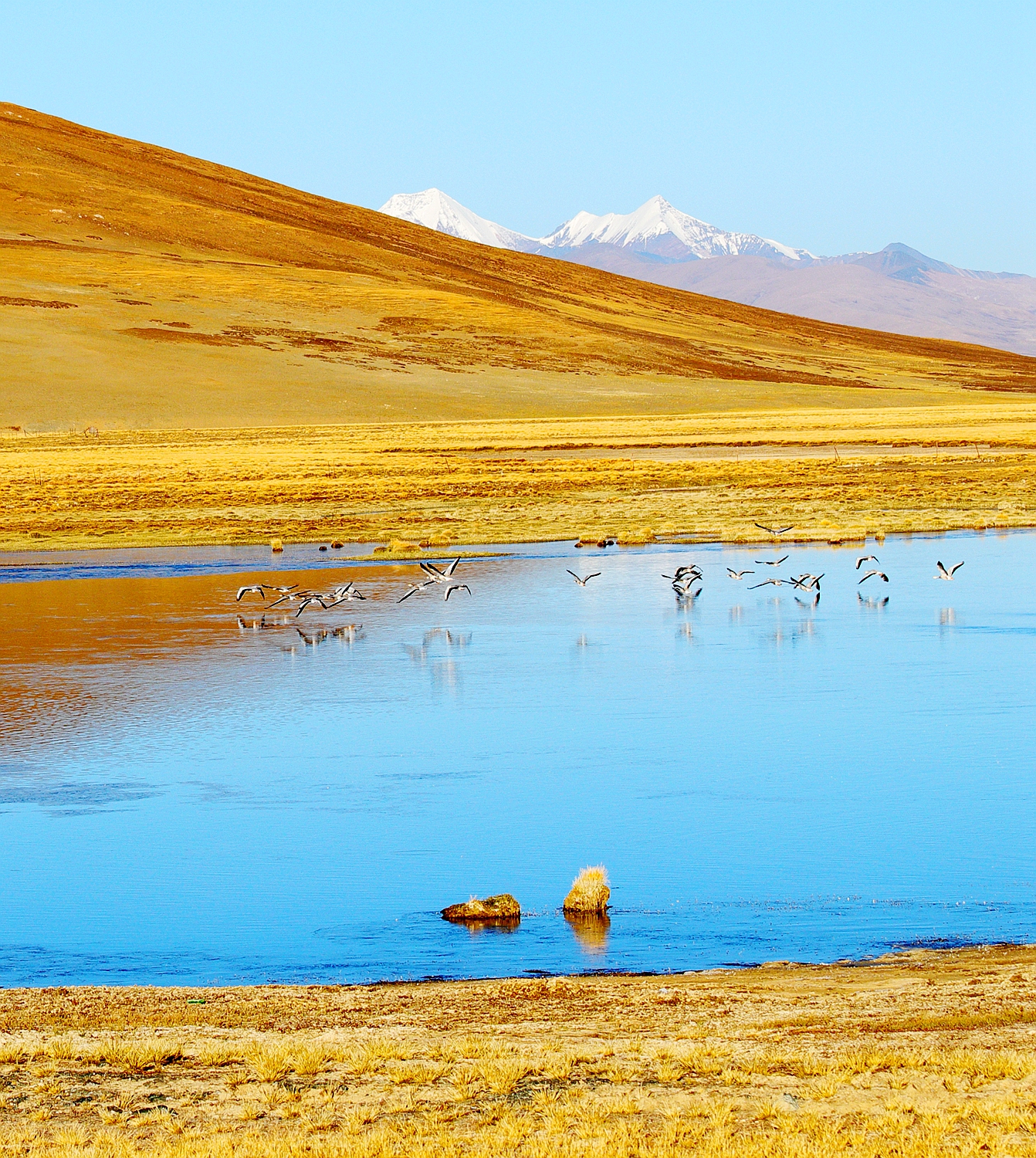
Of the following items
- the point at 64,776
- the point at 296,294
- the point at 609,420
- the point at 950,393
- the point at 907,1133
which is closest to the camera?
the point at 907,1133

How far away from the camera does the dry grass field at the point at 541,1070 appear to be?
6.00 metres

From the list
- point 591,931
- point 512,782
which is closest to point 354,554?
point 512,782

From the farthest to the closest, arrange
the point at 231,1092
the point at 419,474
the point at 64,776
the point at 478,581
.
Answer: the point at 419,474
the point at 478,581
the point at 64,776
the point at 231,1092

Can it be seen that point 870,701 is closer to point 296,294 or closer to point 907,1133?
point 907,1133

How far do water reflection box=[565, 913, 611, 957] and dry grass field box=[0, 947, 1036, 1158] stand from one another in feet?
3.25

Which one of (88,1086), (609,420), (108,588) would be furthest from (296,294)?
(88,1086)

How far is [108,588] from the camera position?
29547mm

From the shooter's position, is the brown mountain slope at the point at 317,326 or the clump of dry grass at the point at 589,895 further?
the brown mountain slope at the point at 317,326

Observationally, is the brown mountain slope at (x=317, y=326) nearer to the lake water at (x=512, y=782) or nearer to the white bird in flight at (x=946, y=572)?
the white bird in flight at (x=946, y=572)

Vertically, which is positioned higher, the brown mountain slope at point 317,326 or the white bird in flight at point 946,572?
the brown mountain slope at point 317,326

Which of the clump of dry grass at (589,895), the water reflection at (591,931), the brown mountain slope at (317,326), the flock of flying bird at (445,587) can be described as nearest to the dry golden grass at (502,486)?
the flock of flying bird at (445,587)

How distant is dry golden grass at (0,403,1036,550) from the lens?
39.0 metres

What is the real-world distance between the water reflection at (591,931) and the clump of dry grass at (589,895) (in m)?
0.04

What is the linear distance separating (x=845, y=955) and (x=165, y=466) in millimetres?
52018
